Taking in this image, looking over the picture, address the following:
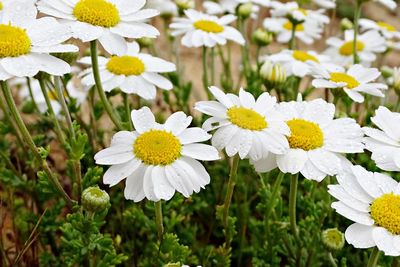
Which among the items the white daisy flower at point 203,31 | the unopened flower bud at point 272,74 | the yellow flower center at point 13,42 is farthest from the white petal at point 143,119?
the white daisy flower at point 203,31

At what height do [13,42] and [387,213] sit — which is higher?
[13,42]

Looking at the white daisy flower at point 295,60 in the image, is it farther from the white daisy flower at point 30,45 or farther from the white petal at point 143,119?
the white daisy flower at point 30,45

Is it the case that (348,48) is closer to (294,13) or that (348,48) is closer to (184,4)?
(294,13)

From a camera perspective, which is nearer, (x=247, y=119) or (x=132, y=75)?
(x=247, y=119)

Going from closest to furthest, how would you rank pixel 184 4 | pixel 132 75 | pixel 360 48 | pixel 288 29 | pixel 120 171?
pixel 120 171 < pixel 132 75 < pixel 184 4 < pixel 360 48 < pixel 288 29

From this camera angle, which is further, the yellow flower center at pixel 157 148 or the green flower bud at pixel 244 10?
the green flower bud at pixel 244 10

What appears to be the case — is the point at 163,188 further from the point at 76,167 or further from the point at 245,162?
the point at 245,162

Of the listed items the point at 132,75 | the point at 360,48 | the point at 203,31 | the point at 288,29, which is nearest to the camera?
the point at 132,75

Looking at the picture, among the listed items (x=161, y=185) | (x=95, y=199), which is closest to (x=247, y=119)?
(x=161, y=185)
